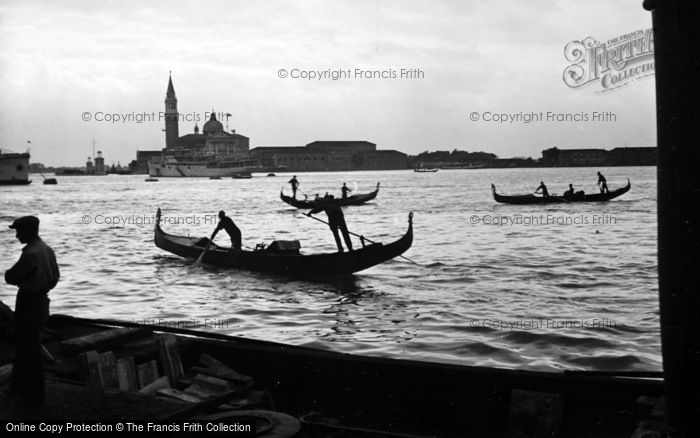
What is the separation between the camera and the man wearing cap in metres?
4.11

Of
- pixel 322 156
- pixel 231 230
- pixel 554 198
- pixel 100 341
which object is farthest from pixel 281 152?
pixel 100 341

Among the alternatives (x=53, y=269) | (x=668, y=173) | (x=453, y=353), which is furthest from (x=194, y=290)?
(x=668, y=173)

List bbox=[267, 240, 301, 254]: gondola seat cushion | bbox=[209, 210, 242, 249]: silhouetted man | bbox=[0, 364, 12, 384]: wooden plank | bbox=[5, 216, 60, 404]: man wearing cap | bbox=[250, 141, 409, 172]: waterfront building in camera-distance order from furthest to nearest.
Answer: bbox=[250, 141, 409, 172]: waterfront building
bbox=[209, 210, 242, 249]: silhouetted man
bbox=[267, 240, 301, 254]: gondola seat cushion
bbox=[0, 364, 12, 384]: wooden plank
bbox=[5, 216, 60, 404]: man wearing cap

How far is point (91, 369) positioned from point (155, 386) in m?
0.48

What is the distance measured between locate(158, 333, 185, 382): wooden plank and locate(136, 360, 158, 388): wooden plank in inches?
2.6

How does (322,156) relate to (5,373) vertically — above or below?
above

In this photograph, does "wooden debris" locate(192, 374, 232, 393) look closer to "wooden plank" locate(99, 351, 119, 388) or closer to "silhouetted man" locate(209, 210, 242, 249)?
"wooden plank" locate(99, 351, 119, 388)

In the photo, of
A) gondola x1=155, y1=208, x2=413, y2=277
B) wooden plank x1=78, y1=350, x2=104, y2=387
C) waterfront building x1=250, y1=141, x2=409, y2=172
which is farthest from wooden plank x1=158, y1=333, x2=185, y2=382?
waterfront building x1=250, y1=141, x2=409, y2=172

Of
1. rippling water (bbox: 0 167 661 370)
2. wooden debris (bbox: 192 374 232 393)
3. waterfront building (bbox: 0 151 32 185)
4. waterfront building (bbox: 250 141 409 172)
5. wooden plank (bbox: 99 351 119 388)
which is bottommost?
rippling water (bbox: 0 167 661 370)

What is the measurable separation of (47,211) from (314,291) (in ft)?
124

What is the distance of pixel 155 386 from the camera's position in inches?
183

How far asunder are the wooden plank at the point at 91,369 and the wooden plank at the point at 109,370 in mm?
27

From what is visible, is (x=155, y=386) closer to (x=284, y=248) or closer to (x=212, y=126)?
(x=284, y=248)

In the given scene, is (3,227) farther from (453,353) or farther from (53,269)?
(53,269)
